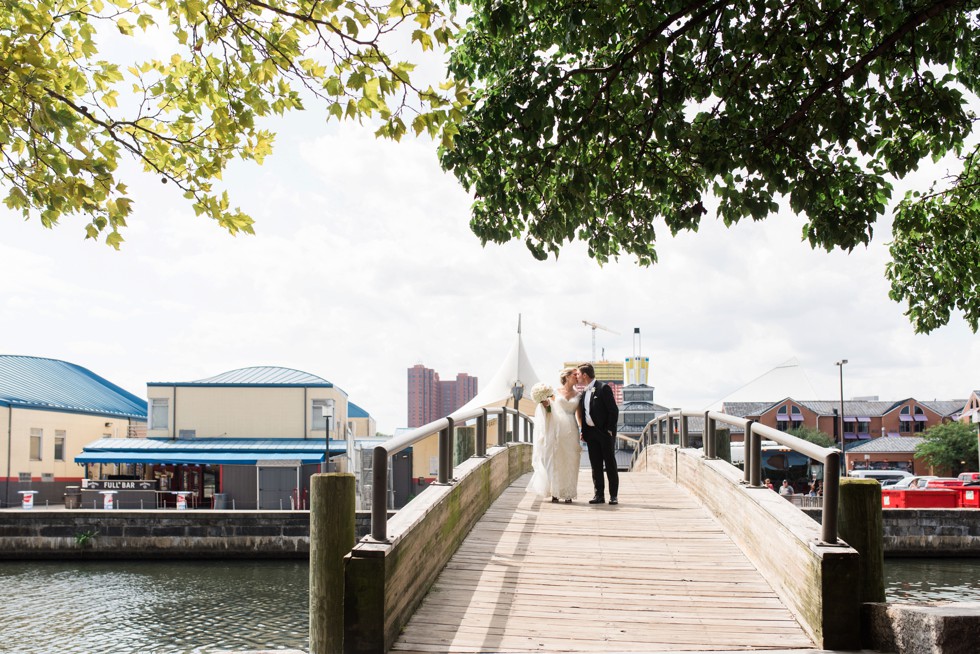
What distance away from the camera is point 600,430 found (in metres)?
10.3

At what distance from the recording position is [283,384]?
1762 inches

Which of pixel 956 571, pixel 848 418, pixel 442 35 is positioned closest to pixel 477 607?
pixel 442 35

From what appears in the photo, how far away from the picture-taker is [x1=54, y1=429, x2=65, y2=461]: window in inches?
1737

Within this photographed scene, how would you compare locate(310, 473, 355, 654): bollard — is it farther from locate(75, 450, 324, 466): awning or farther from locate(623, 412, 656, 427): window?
locate(623, 412, 656, 427): window

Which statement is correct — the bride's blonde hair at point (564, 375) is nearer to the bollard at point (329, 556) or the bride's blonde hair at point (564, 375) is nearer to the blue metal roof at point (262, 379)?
the bollard at point (329, 556)

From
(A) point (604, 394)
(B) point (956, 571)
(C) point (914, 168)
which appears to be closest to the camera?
(C) point (914, 168)

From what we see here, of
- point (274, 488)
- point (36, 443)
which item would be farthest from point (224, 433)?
point (274, 488)

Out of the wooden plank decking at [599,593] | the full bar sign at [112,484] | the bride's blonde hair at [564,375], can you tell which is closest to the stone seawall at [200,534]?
the full bar sign at [112,484]

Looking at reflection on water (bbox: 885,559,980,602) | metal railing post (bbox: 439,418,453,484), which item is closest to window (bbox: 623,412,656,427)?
reflection on water (bbox: 885,559,980,602)

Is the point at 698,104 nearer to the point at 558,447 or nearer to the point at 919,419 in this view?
the point at 558,447

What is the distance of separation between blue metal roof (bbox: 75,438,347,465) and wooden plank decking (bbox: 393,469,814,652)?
2988 cm

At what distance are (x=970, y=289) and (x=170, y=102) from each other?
11110 mm

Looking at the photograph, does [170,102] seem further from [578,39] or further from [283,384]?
[283,384]

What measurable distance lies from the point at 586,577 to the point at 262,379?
137 feet
